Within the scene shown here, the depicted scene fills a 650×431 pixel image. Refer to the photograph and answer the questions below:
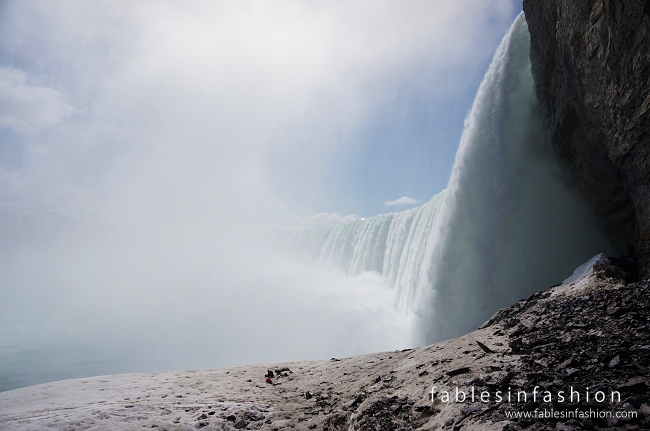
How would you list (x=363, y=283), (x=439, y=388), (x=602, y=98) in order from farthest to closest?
(x=363, y=283) → (x=602, y=98) → (x=439, y=388)

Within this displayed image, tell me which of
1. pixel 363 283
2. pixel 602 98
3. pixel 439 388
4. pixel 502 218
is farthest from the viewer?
pixel 363 283

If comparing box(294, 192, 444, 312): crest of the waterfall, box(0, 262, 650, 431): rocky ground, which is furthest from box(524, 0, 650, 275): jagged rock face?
box(294, 192, 444, 312): crest of the waterfall

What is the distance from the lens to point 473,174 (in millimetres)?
14547

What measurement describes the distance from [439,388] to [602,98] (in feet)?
29.1

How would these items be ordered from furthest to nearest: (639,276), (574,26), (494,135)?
(494,135)
(574,26)
(639,276)

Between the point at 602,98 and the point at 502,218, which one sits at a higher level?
the point at 602,98

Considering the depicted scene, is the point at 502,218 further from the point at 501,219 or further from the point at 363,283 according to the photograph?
the point at 363,283

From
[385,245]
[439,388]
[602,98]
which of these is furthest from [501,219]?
[385,245]

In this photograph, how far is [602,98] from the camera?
9148mm

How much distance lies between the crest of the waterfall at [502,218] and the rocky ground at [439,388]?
15.9ft

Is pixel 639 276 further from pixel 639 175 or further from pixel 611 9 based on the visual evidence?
pixel 611 9

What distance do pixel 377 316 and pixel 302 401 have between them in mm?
14804

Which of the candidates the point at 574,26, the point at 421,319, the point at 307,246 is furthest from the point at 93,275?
the point at 574,26

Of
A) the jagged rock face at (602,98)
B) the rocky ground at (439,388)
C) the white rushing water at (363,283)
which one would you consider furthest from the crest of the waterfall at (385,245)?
the rocky ground at (439,388)
